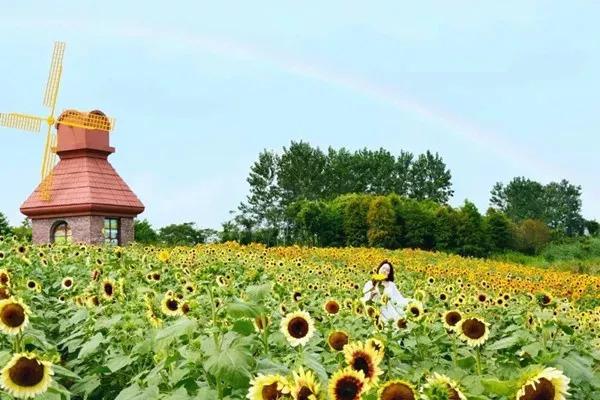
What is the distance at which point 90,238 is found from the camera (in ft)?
92.6

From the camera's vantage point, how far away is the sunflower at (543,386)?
2236 millimetres

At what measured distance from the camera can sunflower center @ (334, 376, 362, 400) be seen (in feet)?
7.93

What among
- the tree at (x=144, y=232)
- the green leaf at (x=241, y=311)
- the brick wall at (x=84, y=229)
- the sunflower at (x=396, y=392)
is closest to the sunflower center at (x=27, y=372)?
the green leaf at (x=241, y=311)

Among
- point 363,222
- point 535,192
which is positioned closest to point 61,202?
point 363,222

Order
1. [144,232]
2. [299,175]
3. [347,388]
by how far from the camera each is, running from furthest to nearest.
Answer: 1. [299,175]
2. [144,232]
3. [347,388]

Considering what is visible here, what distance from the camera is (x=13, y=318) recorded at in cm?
364

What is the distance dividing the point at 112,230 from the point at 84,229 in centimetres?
113

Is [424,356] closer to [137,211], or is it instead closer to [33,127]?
[137,211]

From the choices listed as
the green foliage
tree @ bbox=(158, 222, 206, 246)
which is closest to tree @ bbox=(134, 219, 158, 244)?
tree @ bbox=(158, 222, 206, 246)

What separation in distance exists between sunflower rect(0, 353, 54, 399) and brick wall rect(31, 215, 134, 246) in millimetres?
25313

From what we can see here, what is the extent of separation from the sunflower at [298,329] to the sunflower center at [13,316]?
3.88 ft

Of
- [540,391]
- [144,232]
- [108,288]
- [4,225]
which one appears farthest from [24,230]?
[540,391]

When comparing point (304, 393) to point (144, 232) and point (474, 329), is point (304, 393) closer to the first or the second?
point (474, 329)

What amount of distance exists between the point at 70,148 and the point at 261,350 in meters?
27.7
